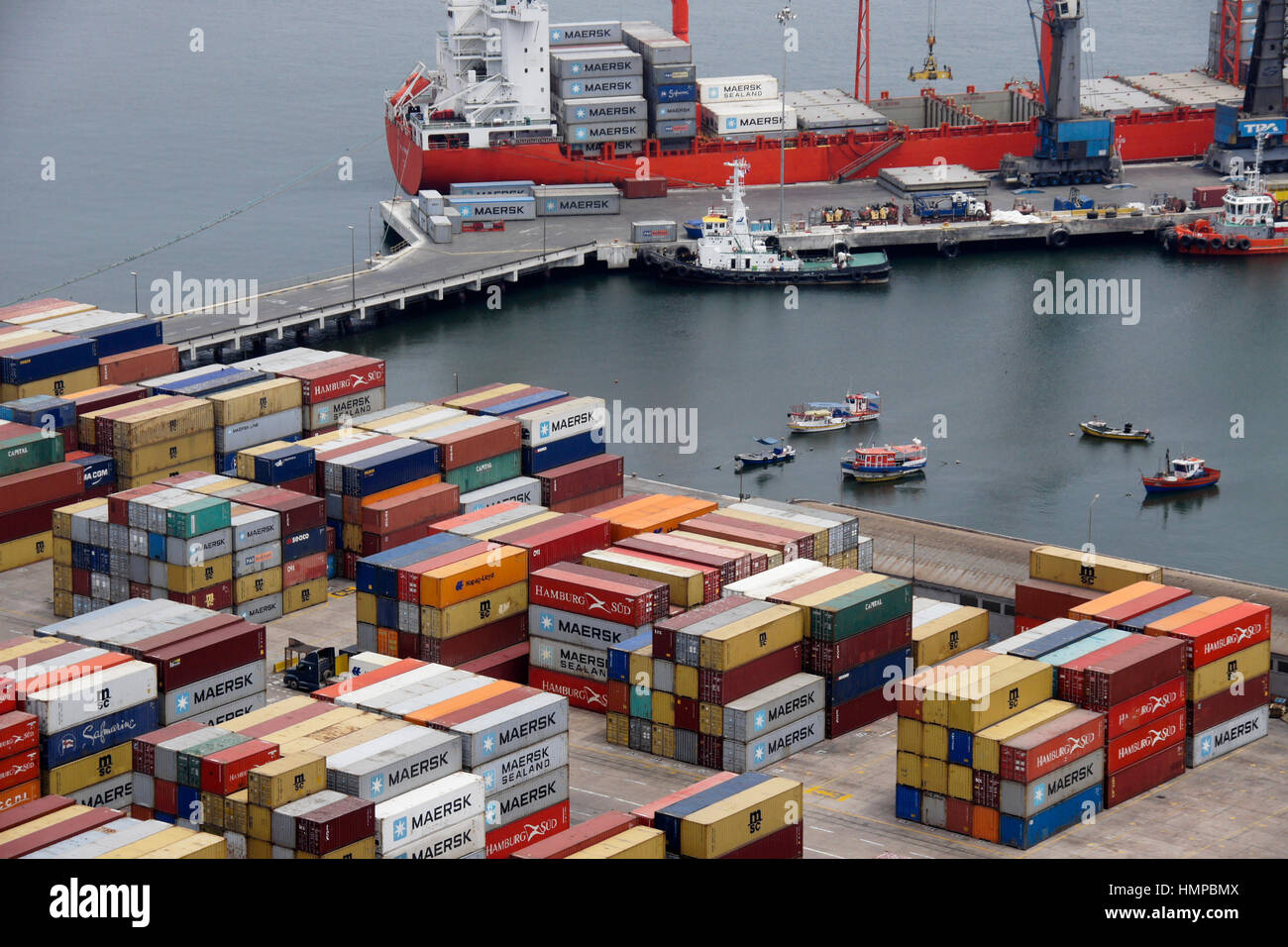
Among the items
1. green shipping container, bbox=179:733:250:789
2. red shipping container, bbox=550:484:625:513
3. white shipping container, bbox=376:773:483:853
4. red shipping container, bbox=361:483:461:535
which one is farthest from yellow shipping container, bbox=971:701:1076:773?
red shipping container, bbox=361:483:461:535

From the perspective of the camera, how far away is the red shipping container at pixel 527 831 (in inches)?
2322

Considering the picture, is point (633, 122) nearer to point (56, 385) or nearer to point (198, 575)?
point (56, 385)

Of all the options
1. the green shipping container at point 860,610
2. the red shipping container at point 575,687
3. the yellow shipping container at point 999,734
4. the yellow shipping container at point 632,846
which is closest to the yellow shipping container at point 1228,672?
the yellow shipping container at point 999,734

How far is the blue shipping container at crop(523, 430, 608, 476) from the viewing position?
9062cm

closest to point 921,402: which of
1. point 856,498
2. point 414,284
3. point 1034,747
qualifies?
point 856,498

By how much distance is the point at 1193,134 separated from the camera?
175375 millimetres

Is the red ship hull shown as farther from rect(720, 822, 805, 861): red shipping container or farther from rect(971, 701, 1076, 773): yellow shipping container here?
rect(720, 822, 805, 861): red shipping container

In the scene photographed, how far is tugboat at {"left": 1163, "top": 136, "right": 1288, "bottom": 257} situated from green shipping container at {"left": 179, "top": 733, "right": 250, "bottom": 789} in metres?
109

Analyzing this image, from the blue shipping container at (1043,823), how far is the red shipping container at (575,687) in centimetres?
1570

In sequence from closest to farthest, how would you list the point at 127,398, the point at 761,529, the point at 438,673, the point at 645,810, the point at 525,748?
the point at 645,810, the point at 525,748, the point at 438,673, the point at 761,529, the point at 127,398

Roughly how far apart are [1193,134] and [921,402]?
68443mm

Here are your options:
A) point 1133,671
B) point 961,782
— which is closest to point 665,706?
point 961,782

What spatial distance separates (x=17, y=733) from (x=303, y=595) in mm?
25349
